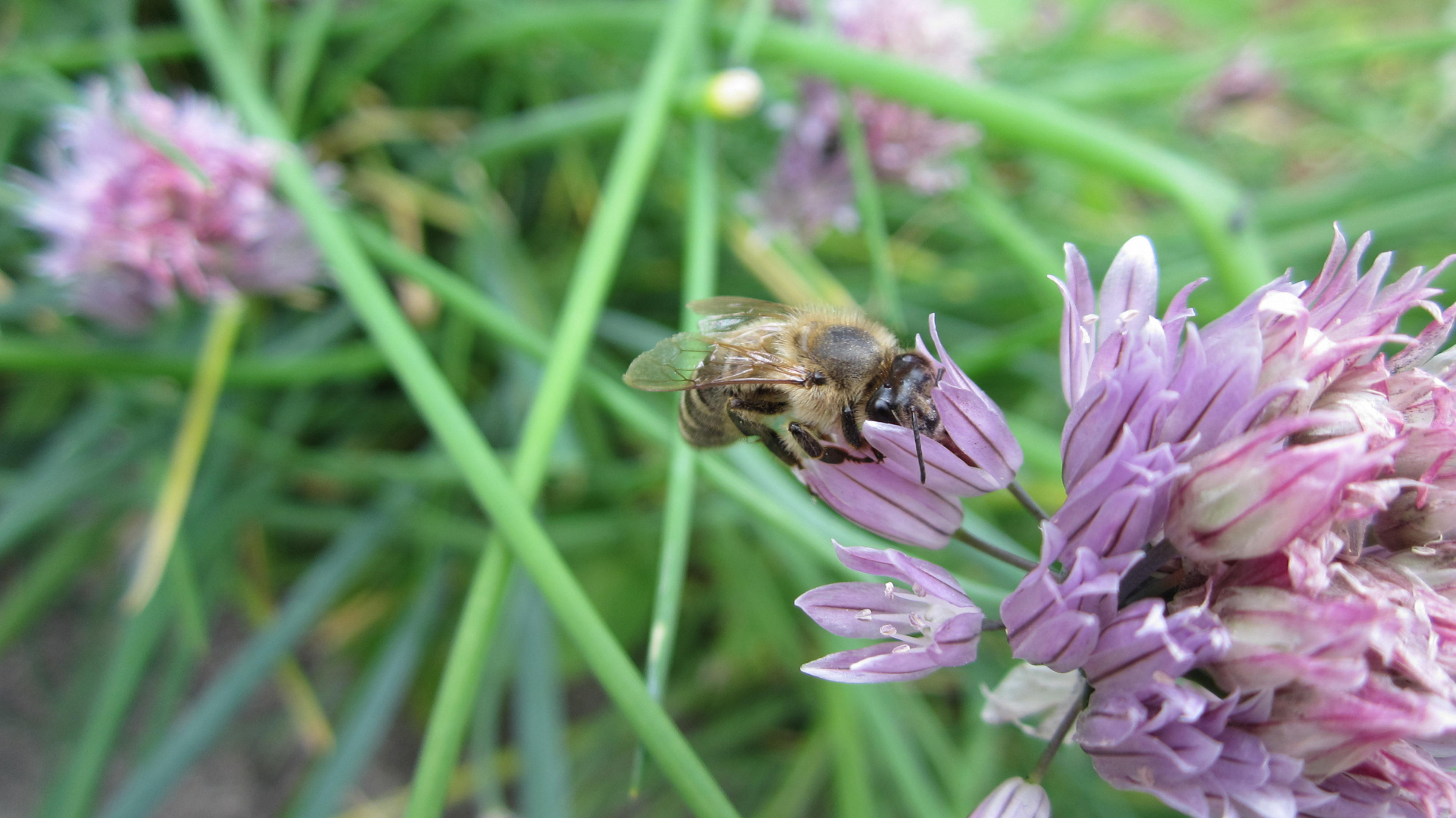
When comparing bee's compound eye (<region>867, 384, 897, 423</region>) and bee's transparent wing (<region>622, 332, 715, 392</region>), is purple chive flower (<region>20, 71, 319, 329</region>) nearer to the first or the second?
bee's transparent wing (<region>622, 332, 715, 392</region>)

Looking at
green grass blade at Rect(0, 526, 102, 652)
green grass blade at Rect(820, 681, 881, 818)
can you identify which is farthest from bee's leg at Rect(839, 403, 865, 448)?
green grass blade at Rect(0, 526, 102, 652)

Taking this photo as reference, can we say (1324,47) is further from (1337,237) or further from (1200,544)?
(1200,544)

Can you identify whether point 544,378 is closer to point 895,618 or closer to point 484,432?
point 895,618

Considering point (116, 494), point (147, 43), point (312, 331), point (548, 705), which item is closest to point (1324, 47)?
point (548, 705)

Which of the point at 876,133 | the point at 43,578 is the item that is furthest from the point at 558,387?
the point at 43,578

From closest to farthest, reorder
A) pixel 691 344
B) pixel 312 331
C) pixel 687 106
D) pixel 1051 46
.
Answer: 1. pixel 691 344
2. pixel 687 106
3. pixel 312 331
4. pixel 1051 46

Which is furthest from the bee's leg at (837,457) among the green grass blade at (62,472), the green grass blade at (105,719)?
the green grass blade at (62,472)

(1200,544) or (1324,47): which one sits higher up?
(1324,47)

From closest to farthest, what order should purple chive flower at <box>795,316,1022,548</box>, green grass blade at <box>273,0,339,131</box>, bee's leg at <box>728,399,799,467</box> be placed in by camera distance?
purple chive flower at <box>795,316,1022,548</box> → bee's leg at <box>728,399,799,467</box> → green grass blade at <box>273,0,339,131</box>
